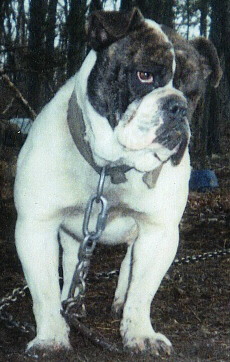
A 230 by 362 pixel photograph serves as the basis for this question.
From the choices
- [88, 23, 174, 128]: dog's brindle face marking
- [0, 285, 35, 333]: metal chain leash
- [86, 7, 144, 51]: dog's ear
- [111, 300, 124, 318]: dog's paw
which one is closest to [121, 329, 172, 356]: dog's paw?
[0, 285, 35, 333]: metal chain leash

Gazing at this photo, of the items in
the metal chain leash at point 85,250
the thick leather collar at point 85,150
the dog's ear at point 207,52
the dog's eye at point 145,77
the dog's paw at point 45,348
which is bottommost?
the dog's paw at point 45,348

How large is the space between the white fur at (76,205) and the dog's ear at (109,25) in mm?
72

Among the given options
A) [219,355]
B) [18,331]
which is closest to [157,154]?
[219,355]

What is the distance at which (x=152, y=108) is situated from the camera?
2.51m

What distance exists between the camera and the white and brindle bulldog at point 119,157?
2.58 metres

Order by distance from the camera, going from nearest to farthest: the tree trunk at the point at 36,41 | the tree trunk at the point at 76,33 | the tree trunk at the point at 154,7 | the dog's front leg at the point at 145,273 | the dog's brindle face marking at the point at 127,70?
the dog's brindle face marking at the point at 127,70
the dog's front leg at the point at 145,273
the tree trunk at the point at 36,41
the tree trunk at the point at 76,33
the tree trunk at the point at 154,7

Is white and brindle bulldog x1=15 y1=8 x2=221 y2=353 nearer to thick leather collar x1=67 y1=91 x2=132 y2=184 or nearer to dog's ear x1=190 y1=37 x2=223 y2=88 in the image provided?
thick leather collar x1=67 y1=91 x2=132 y2=184

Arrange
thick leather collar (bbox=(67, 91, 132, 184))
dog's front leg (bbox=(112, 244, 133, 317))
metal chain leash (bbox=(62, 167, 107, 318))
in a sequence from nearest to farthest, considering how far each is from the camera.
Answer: metal chain leash (bbox=(62, 167, 107, 318)), thick leather collar (bbox=(67, 91, 132, 184)), dog's front leg (bbox=(112, 244, 133, 317))

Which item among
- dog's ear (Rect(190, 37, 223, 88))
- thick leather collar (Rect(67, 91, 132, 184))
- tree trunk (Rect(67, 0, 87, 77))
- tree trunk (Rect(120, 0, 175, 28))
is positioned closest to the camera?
thick leather collar (Rect(67, 91, 132, 184))

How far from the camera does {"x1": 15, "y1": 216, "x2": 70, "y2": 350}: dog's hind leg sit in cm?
273

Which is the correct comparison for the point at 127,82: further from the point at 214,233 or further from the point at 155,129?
the point at 214,233

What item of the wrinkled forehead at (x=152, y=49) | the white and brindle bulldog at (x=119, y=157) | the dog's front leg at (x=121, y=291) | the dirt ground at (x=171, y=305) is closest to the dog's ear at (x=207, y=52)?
the white and brindle bulldog at (x=119, y=157)

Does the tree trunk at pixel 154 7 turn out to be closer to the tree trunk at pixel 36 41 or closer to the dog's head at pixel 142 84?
the tree trunk at pixel 36 41

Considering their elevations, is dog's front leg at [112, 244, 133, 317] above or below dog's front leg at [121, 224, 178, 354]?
below
